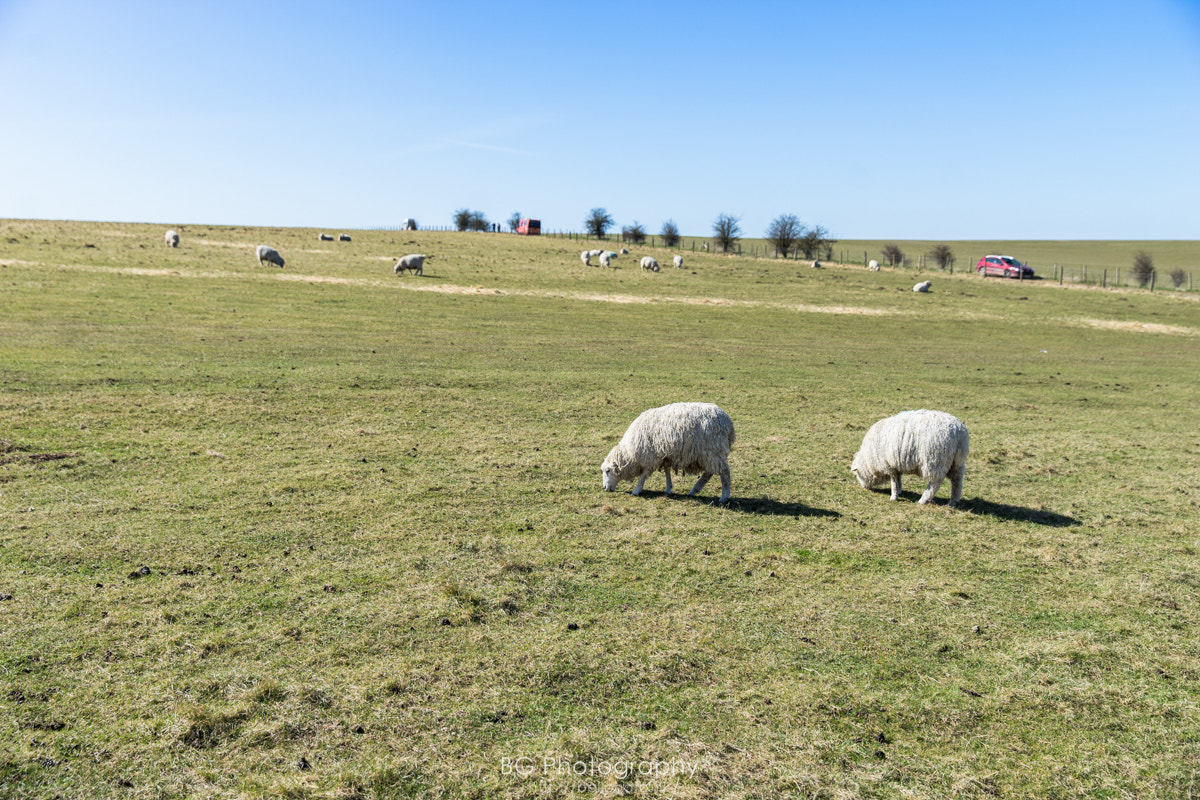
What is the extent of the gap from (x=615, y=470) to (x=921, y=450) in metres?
4.46

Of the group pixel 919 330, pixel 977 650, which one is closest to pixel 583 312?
pixel 919 330

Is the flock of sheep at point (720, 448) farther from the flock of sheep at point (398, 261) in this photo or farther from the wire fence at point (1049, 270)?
the wire fence at point (1049, 270)

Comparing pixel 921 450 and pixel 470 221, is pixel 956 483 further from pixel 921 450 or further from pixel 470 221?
pixel 470 221

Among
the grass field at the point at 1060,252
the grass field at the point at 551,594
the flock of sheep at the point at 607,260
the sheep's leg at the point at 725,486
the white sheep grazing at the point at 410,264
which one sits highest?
the grass field at the point at 1060,252

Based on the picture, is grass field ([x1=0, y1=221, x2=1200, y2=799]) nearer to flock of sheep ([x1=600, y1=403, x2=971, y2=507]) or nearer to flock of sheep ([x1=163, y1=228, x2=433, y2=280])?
flock of sheep ([x1=600, y1=403, x2=971, y2=507])

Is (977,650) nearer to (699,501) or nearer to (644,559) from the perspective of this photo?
(644,559)

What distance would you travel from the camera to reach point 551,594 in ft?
26.6

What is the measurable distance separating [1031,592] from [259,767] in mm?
7889

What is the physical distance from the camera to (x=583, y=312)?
36656 mm

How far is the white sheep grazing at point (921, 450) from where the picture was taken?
36.1 feet

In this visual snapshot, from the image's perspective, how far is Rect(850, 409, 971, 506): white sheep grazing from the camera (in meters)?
11.0

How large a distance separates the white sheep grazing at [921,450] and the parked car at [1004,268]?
6339cm

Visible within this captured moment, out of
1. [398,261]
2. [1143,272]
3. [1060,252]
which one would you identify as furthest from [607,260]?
[1060,252]

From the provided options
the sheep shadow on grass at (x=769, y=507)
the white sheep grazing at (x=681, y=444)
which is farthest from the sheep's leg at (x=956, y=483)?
the white sheep grazing at (x=681, y=444)
